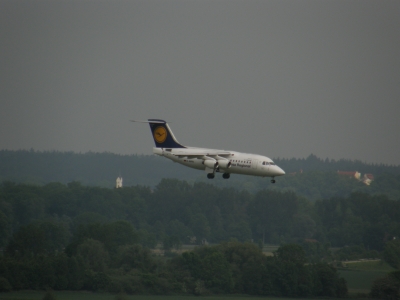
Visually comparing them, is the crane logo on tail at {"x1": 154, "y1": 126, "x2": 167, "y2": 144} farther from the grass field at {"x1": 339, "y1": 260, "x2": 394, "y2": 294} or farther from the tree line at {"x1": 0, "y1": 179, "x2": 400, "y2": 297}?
the grass field at {"x1": 339, "y1": 260, "x2": 394, "y2": 294}

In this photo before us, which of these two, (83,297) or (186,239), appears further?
(186,239)

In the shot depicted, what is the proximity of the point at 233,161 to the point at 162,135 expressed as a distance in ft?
31.3

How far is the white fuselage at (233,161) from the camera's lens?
219 ft

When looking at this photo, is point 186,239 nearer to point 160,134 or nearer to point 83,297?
point 83,297

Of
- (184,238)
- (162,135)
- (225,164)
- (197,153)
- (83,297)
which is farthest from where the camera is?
(184,238)

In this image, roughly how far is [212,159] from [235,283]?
112 feet

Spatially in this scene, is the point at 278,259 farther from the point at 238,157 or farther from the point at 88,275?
the point at 238,157

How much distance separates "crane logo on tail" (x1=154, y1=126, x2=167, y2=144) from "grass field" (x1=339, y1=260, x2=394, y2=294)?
32984mm

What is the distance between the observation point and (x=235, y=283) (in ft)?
323

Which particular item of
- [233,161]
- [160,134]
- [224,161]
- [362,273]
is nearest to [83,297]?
[160,134]

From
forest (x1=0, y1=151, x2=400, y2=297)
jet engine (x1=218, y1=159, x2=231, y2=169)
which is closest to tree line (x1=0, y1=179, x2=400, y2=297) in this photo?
forest (x1=0, y1=151, x2=400, y2=297)

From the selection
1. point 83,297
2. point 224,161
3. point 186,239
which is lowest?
point 83,297

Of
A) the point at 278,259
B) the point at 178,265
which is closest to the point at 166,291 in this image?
the point at 178,265

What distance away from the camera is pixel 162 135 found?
74.3 metres
